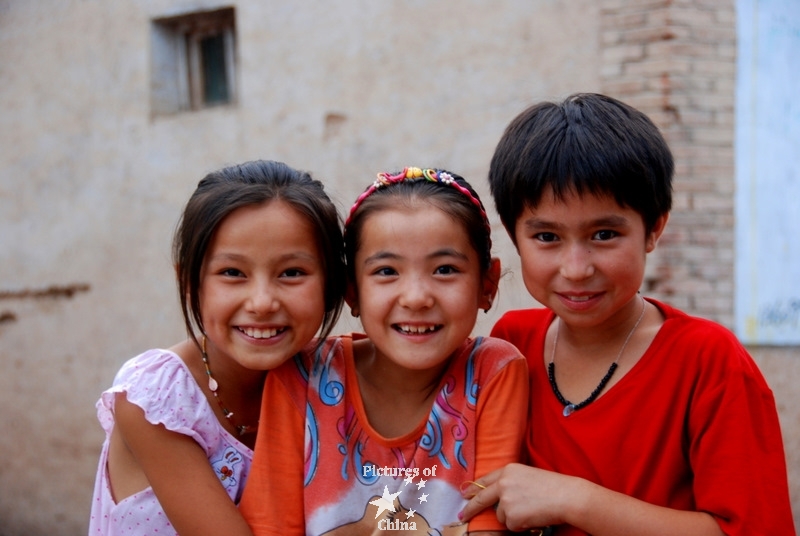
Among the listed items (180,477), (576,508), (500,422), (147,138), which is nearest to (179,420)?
(180,477)

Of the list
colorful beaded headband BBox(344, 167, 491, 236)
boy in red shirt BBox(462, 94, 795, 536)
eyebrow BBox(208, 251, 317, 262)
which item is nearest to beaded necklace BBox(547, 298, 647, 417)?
boy in red shirt BBox(462, 94, 795, 536)

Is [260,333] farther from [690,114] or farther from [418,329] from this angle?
[690,114]

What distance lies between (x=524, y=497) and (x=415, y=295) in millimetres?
509

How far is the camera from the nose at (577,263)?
1751mm

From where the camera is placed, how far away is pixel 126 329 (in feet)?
18.7

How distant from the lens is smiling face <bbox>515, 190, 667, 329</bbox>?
69.6 inches

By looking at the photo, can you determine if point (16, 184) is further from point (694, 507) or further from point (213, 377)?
point (694, 507)

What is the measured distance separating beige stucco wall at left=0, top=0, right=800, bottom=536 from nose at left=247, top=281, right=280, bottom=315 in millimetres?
2711

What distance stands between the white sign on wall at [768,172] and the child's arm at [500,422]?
9.13 feet

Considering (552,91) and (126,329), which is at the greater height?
(552,91)

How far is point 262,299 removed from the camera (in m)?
1.88

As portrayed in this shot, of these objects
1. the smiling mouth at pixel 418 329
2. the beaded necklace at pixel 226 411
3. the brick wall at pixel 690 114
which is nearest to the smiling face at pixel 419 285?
the smiling mouth at pixel 418 329

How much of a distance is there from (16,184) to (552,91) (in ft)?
13.6

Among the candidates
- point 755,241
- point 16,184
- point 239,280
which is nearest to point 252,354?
point 239,280
